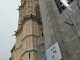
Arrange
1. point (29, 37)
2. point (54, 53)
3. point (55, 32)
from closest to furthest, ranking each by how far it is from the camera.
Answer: point (54, 53) < point (55, 32) < point (29, 37)

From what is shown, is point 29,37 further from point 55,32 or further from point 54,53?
point 54,53

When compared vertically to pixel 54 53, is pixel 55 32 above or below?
Answer: above

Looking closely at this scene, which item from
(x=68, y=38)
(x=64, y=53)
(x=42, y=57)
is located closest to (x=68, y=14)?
(x=68, y=38)

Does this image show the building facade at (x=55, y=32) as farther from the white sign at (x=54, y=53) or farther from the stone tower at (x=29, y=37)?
the white sign at (x=54, y=53)

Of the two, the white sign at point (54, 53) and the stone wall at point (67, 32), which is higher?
the stone wall at point (67, 32)

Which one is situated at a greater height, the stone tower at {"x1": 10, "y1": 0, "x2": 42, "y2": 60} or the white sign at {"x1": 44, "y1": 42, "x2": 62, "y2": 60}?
the stone tower at {"x1": 10, "y1": 0, "x2": 42, "y2": 60}

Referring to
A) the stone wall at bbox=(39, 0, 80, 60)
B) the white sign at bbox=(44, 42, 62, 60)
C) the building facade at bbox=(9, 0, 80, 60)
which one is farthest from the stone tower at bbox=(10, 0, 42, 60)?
the white sign at bbox=(44, 42, 62, 60)

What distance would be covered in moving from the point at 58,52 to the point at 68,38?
187 centimetres

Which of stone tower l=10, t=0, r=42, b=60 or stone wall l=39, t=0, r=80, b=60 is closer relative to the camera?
stone wall l=39, t=0, r=80, b=60

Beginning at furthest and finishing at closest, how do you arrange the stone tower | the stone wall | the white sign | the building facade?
the stone tower
the building facade
the stone wall
the white sign

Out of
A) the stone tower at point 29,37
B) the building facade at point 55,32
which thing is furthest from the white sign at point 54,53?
the stone tower at point 29,37

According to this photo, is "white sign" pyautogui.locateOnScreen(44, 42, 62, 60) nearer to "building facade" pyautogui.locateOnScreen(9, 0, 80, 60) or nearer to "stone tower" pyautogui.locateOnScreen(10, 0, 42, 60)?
"building facade" pyautogui.locateOnScreen(9, 0, 80, 60)

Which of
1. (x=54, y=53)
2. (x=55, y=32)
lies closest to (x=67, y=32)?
(x=55, y=32)

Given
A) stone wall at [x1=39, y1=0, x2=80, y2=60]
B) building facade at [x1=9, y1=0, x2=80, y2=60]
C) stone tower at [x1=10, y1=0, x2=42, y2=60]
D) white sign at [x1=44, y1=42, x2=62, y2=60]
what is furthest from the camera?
stone tower at [x1=10, y1=0, x2=42, y2=60]
